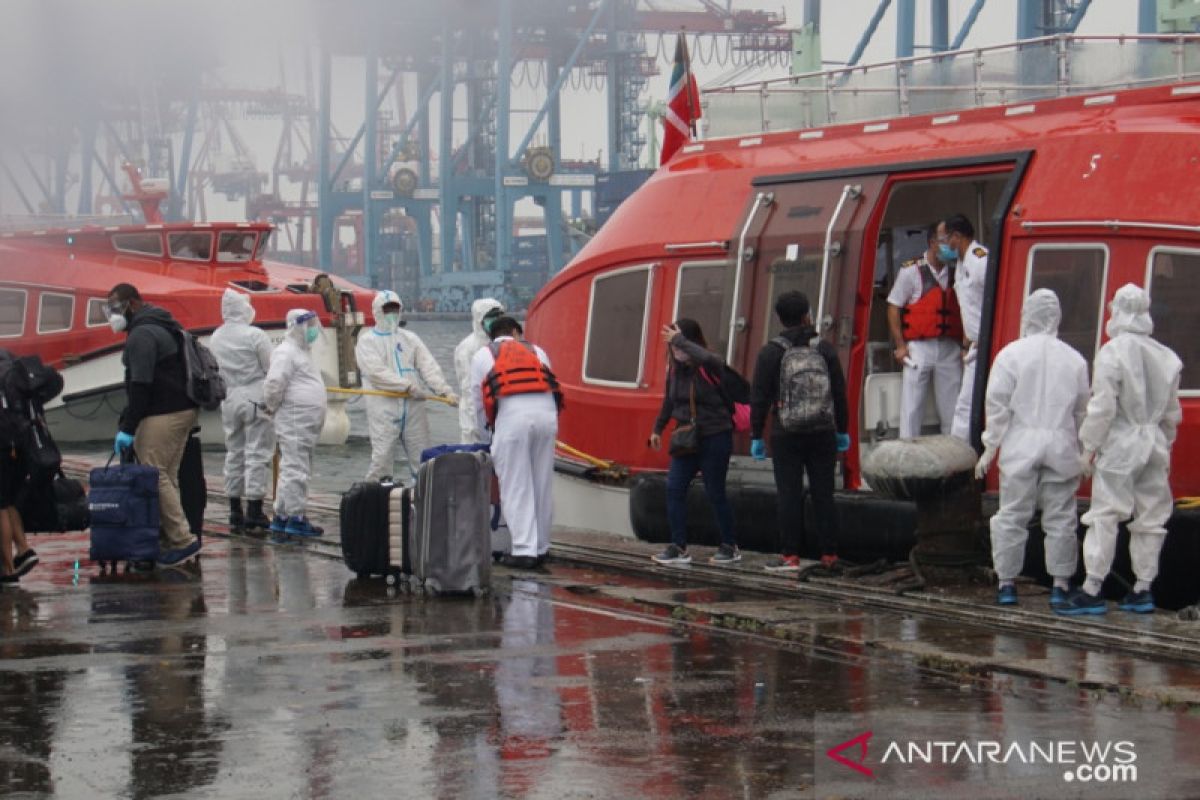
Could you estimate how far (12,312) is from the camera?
33.6 m

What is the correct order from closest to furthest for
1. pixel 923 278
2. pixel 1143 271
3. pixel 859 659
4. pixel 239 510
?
pixel 859 659 → pixel 1143 271 → pixel 923 278 → pixel 239 510

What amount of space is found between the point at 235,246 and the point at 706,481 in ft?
79.7

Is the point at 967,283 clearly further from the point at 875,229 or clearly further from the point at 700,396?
the point at 700,396

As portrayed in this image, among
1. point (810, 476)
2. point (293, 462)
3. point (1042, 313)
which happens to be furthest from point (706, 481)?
point (293, 462)

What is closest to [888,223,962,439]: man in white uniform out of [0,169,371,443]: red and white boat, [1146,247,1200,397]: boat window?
[1146,247,1200,397]: boat window

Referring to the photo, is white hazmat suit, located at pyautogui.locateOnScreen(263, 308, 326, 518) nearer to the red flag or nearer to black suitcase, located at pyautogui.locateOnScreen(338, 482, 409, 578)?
black suitcase, located at pyautogui.locateOnScreen(338, 482, 409, 578)

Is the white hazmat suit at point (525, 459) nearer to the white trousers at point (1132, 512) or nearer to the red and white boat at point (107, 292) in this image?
the white trousers at point (1132, 512)

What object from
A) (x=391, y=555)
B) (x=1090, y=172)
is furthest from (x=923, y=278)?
(x=391, y=555)

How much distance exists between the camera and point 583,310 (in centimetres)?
1492

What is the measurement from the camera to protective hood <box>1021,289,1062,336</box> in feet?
33.8

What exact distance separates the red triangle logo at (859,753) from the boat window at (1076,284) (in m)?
4.56

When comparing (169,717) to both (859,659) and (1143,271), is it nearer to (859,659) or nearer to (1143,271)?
(859,659)

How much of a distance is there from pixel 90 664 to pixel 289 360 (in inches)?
217

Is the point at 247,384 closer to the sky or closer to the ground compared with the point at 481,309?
closer to the ground
